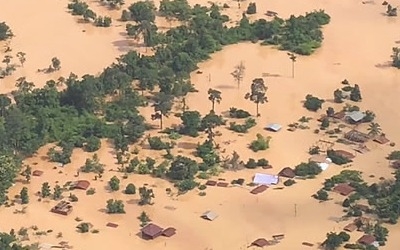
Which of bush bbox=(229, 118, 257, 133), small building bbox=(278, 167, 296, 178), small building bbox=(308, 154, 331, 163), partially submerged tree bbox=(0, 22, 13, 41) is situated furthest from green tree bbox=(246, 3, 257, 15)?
small building bbox=(278, 167, 296, 178)

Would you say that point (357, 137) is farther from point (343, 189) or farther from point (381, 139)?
point (343, 189)

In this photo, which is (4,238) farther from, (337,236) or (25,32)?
(25,32)

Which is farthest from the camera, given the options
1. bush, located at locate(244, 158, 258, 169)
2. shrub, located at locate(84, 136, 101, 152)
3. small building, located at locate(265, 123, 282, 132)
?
small building, located at locate(265, 123, 282, 132)

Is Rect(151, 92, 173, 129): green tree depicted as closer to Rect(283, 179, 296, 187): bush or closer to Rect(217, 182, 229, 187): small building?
Rect(217, 182, 229, 187): small building

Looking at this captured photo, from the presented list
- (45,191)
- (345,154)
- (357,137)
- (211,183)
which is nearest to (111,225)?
(45,191)

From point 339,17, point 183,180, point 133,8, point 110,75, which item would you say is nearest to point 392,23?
point 339,17

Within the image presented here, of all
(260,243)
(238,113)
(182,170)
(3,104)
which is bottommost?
(260,243)
